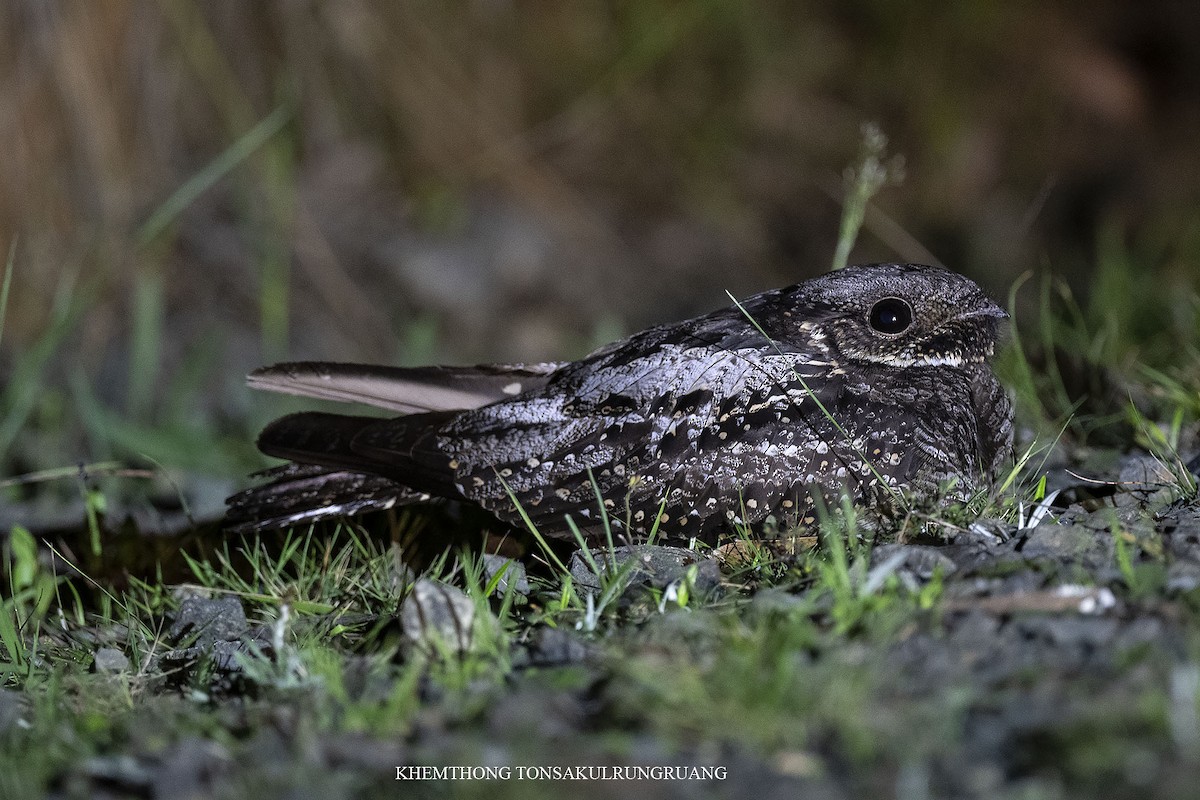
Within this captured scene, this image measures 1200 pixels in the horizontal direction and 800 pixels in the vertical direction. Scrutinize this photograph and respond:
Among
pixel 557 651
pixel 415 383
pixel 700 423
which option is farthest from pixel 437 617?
pixel 415 383

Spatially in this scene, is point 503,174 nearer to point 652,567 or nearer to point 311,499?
point 311,499

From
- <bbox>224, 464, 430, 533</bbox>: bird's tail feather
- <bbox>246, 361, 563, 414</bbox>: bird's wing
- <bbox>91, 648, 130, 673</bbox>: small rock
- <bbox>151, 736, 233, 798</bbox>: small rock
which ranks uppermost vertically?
<bbox>246, 361, 563, 414</bbox>: bird's wing

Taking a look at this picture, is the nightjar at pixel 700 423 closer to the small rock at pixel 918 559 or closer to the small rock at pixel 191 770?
the small rock at pixel 918 559

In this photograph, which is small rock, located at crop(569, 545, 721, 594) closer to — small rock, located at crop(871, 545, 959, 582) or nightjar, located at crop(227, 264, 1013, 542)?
nightjar, located at crop(227, 264, 1013, 542)

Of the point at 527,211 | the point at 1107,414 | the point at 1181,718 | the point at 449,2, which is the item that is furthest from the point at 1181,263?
the point at 1181,718

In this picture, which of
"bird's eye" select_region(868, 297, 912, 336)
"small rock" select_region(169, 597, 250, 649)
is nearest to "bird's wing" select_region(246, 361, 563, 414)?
"small rock" select_region(169, 597, 250, 649)
